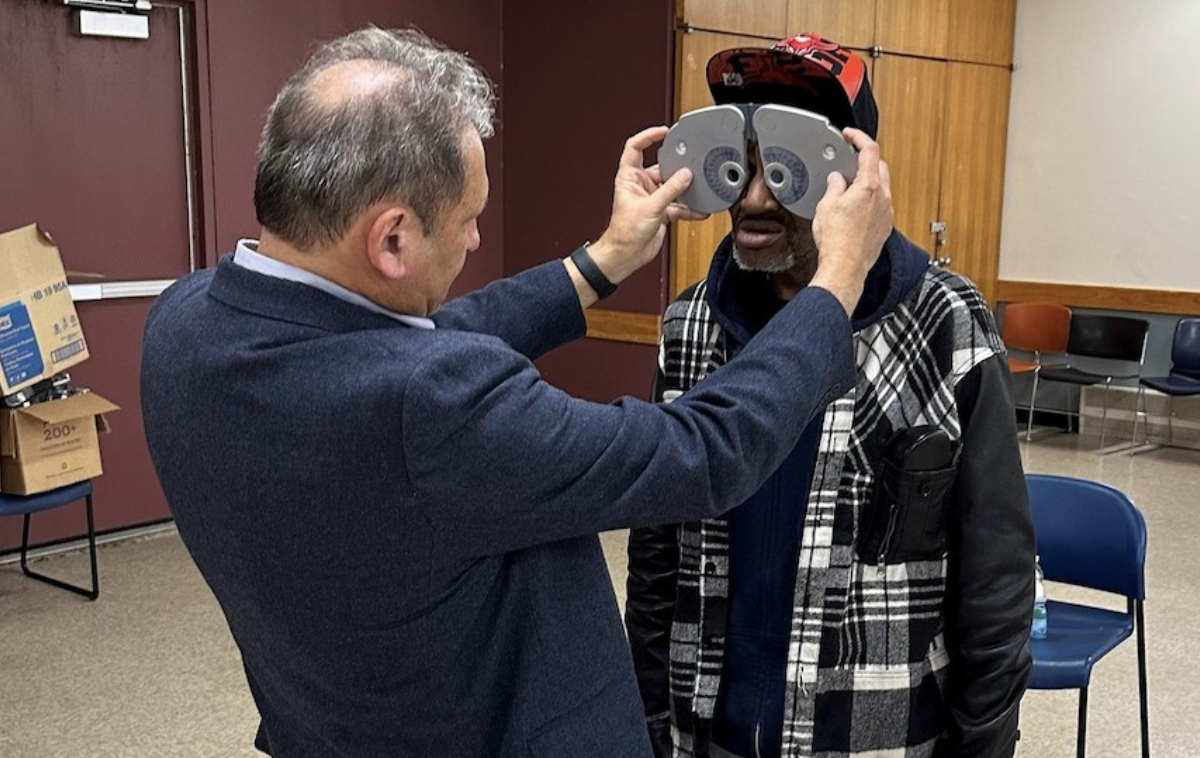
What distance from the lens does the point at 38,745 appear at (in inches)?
124

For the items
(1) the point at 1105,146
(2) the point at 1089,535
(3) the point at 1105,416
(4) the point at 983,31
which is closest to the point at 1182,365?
(3) the point at 1105,416

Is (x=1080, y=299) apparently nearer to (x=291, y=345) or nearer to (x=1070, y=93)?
(x=1070, y=93)

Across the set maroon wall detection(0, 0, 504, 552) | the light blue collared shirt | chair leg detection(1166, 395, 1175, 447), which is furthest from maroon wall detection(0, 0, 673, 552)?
the light blue collared shirt

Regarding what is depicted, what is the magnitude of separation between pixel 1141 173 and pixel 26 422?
20.4ft

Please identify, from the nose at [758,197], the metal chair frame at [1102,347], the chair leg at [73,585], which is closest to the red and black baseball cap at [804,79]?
the nose at [758,197]

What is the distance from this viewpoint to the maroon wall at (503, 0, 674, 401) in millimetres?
5516

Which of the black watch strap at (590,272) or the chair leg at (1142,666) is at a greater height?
the black watch strap at (590,272)

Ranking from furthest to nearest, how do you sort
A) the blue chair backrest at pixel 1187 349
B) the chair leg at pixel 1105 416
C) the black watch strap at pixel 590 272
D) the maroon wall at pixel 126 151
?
the chair leg at pixel 1105 416, the blue chair backrest at pixel 1187 349, the maroon wall at pixel 126 151, the black watch strap at pixel 590 272

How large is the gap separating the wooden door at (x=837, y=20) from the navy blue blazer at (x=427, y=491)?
17.0 feet

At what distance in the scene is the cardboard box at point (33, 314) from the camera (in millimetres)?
3887

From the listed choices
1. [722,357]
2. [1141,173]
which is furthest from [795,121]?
[1141,173]

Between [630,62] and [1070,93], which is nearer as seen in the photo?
[630,62]

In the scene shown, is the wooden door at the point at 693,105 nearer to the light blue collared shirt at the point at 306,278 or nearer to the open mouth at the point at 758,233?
the open mouth at the point at 758,233

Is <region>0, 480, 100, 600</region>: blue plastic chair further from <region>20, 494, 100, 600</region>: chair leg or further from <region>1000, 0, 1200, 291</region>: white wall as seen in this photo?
<region>1000, 0, 1200, 291</region>: white wall
